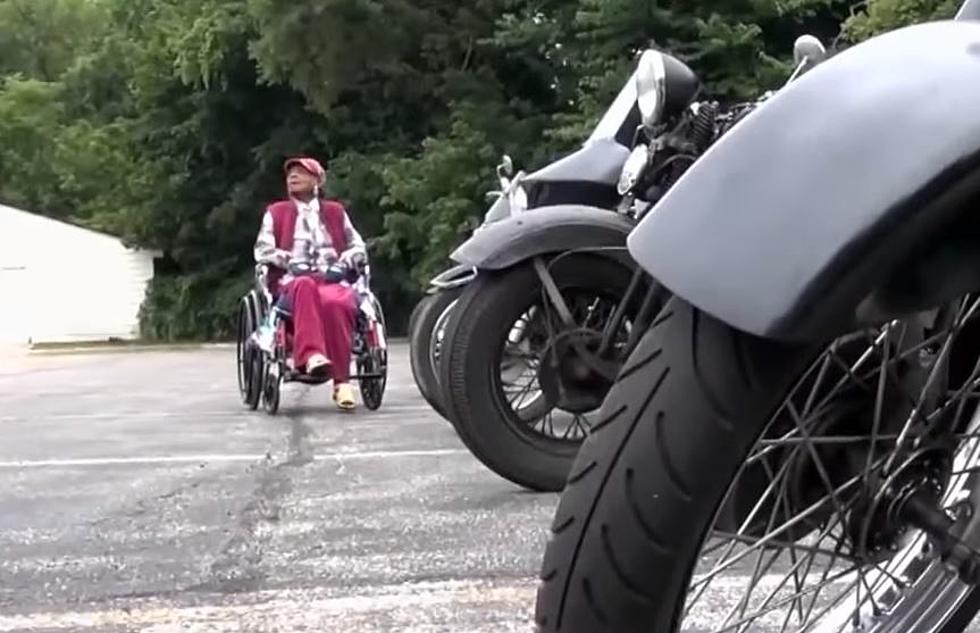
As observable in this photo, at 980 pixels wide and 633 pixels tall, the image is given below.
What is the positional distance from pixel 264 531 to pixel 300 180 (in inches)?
183

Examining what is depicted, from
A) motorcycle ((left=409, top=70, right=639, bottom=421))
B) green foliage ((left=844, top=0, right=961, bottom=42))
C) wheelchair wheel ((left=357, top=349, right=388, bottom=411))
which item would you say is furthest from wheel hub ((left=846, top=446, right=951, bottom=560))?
green foliage ((left=844, top=0, right=961, bottom=42))

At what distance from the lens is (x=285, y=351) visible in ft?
28.1

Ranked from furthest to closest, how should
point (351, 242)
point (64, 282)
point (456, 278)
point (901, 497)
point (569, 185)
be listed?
point (64, 282) < point (351, 242) < point (456, 278) < point (569, 185) < point (901, 497)

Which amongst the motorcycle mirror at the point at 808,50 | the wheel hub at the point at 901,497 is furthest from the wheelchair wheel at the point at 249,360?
the wheel hub at the point at 901,497

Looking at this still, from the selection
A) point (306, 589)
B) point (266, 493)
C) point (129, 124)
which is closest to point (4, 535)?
point (266, 493)

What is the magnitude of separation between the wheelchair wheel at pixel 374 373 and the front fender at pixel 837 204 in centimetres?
695

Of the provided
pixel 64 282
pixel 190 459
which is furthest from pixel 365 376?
pixel 64 282

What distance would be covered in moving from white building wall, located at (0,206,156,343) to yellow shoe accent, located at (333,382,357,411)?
34.7m

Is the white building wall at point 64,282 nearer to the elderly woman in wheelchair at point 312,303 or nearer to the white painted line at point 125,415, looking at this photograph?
the white painted line at point 125,415

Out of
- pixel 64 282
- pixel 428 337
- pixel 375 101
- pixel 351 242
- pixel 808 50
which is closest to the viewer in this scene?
pixel 808 50

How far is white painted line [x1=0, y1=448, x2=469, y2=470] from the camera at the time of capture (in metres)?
6.12

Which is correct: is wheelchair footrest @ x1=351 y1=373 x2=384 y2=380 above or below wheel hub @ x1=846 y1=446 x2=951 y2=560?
below

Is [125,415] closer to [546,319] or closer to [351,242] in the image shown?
[351,242]

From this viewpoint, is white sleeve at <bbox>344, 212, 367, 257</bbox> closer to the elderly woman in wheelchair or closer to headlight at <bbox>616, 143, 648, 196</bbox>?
the elderly woman in wheelchair
